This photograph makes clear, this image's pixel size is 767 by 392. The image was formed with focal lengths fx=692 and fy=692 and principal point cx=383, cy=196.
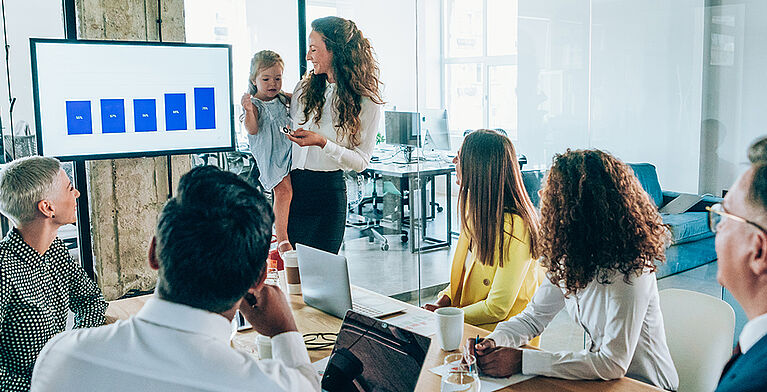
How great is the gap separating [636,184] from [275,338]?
42.8 inches

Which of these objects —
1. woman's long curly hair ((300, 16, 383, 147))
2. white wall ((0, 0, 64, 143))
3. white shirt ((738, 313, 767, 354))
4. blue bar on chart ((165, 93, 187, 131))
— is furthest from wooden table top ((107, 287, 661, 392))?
white wall ((0, 0, 64, 143))

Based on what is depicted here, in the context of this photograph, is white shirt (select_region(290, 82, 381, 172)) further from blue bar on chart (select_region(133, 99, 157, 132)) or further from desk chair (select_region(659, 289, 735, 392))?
desk chair (select_region(659, 289, 735, 392))

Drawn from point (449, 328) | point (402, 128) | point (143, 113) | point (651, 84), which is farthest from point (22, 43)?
point (651, 84)

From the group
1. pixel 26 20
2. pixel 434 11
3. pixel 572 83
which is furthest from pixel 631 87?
pixel 26 20

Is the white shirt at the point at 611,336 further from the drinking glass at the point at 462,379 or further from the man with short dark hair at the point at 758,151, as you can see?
the man with short dark hair at the point at 758,151

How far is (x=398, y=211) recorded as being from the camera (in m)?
4.88

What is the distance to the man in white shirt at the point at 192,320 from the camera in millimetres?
1052

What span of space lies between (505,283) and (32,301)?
1447 mm

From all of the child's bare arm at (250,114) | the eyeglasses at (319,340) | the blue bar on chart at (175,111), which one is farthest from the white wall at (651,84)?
the eyeglasses at (319,340)

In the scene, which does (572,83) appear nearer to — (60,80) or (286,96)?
(286,96)

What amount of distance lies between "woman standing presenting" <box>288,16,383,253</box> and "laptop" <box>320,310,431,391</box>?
1.52 meters

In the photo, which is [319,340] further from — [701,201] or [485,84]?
[485,84]

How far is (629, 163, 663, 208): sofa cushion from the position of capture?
12.4 feet

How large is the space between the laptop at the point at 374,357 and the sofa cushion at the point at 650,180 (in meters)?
2.69
